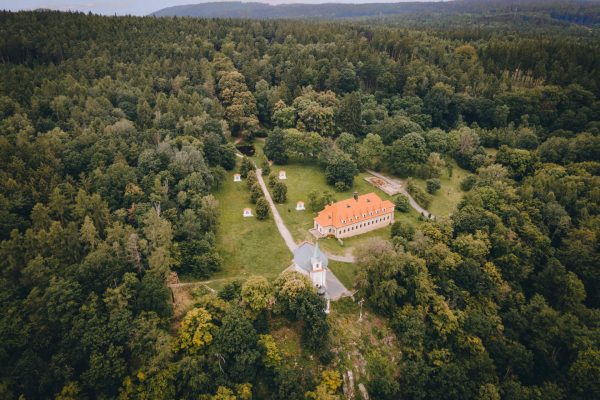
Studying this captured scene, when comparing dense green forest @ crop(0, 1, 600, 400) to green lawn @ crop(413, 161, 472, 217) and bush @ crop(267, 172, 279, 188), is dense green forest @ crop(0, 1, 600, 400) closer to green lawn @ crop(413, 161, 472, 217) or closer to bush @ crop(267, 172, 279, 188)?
green lawn @ crop(413, 161, 472, 217)

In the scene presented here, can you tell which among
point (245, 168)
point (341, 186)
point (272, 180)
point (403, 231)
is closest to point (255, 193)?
point (272, 180)

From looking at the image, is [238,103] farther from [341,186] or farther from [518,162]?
[518,162]

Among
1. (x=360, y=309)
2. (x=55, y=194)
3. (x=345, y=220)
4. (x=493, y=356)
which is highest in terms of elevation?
(x=55, y=194)

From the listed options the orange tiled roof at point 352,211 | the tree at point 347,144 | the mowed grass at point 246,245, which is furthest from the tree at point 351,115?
the mowed grass at point 246,245

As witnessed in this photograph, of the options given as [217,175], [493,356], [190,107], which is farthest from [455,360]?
[190,107]

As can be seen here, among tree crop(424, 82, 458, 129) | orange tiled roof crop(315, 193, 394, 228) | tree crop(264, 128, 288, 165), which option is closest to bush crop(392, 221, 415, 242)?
orange tiled roof crop(315, 193, 394, 228)

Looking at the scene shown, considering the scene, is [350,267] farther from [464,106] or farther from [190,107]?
[464,106]
